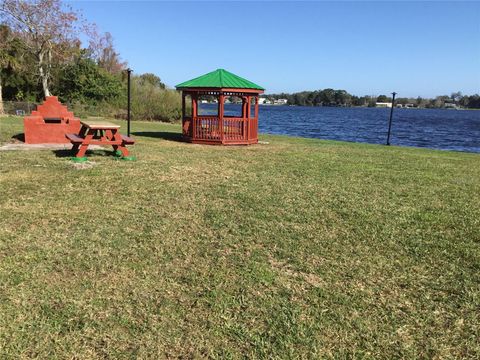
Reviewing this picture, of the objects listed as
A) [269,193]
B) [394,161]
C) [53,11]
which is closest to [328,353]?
[269,193]

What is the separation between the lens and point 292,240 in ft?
15.4

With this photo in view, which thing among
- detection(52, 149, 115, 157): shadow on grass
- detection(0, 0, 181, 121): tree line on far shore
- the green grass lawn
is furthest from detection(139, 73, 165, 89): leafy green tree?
the green grass lawn

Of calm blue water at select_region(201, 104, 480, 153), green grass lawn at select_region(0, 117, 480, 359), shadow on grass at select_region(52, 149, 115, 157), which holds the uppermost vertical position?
shadow on grass at select_region(52, 149, 115, 157)

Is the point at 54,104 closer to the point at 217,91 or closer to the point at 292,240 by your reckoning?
the point at 217,91

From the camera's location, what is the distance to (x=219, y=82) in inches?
551

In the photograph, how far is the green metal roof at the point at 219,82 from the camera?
1391 cm

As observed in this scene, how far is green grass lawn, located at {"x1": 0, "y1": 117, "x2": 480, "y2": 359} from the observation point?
2.91 metres

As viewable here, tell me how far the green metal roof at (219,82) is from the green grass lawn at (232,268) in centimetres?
716

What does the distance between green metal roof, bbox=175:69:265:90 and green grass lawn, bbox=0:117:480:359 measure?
23.5 feet

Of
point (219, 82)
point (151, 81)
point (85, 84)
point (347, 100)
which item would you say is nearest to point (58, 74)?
point (85, 84)

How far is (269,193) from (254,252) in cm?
247

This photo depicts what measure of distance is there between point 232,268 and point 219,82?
35.8 ft

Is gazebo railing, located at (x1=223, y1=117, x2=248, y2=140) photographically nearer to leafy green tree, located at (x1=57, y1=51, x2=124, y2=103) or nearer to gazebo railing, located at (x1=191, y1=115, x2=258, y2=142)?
gazebo railing, located at (x1=191, y1=115, x2=258, y2=142)

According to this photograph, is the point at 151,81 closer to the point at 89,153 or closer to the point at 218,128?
the point at 218,128
